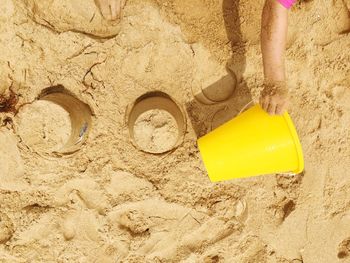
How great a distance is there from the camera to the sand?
4.96 ft

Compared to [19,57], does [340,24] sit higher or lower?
higher

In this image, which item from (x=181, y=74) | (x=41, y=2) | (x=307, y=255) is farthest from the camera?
(x=307, y=255)

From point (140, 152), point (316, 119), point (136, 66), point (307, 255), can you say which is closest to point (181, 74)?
point (136, 66)

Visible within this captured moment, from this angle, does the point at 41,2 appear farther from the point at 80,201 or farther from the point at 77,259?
the point at 77,259

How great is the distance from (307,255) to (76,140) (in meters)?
1.05

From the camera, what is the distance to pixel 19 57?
149 cm

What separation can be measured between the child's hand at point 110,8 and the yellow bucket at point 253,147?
0.57 metres

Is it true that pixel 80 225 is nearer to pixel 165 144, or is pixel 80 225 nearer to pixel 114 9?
pixel 165 144

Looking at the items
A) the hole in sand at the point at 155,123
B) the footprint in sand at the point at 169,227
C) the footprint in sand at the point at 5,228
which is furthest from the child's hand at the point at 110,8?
the footprint in sand at the point at 5,228

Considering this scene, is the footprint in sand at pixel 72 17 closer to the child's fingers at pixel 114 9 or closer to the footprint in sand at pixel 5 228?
the child's fingers at pixel 114 9

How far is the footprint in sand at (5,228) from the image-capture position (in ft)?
5.14

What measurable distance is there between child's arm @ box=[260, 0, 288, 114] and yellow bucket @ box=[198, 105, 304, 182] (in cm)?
4

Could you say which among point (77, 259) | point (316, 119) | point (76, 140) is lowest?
point (77, 259)

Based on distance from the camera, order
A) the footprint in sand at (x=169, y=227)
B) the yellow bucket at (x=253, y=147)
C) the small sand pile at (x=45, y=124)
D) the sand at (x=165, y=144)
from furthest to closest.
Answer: the footprint in sand at (x=169, y=227) < the sand at (x=165, y=144) < the small sand pile at (x=45, y=124) < the yellow bucket at (x=253, y=147)
